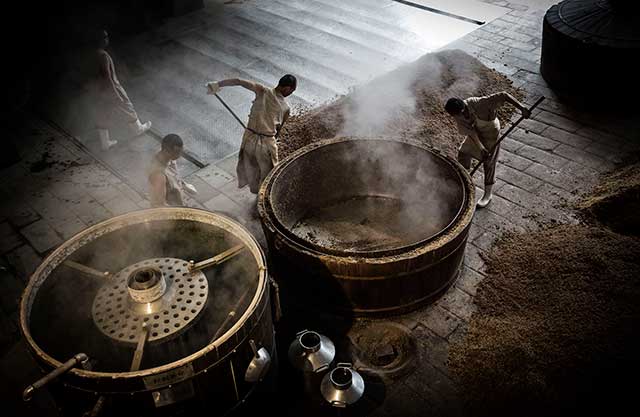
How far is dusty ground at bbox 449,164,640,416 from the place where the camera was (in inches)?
198

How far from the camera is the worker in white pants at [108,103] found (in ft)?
29.0

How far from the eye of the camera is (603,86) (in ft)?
30.6

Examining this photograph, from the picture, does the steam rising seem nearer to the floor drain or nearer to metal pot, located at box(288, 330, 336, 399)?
metal pot, located at box(288, 330, 336, 399)

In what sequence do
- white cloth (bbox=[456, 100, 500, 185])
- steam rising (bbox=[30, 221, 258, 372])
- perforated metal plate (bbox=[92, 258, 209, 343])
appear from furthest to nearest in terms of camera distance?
white cloth (bbox=[456, 100, 500, 185])
steam rising (bbox=[30, 221, 258, 372])
perforated metal plate (bbox=[92, 258, 209, 343])

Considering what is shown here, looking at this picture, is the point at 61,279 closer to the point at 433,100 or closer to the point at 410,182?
the point at 410,182

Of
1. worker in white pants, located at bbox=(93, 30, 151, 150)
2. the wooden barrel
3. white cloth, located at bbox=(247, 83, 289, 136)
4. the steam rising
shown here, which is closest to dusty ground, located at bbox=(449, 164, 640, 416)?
the wooden barrel

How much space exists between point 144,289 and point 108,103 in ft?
21.5

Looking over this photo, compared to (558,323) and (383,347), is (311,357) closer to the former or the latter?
(383,347)

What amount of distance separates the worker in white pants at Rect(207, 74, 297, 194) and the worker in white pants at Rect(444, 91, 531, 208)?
212 cm

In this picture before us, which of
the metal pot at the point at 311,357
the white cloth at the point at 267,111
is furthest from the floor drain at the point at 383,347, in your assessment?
the white cloth at the point at 267,111

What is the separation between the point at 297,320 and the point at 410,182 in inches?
98.5

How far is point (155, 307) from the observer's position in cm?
Result: 362

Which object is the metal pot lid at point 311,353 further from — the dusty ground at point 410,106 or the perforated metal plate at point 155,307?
the dusty ground at point 410,106

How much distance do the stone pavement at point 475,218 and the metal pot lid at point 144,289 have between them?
6.17 feet
